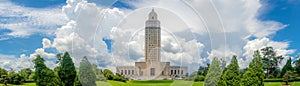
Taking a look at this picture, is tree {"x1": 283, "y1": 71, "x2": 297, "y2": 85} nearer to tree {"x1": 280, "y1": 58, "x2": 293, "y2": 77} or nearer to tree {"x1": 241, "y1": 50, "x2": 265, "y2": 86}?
tree {"x1": 280, "y1": 58, "x2": 293, "y2": 77}

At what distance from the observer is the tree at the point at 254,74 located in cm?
1895

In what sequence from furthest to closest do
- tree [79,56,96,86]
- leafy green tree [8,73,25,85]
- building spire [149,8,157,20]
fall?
Result: leafy green tree [8,73,25,85] → building spire [149,8,157,20] → tree [79,56,96,86]

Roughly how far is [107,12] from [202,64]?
A: 3.49 metres

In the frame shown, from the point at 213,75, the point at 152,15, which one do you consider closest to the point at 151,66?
the point at 213,75

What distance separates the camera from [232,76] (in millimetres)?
19422

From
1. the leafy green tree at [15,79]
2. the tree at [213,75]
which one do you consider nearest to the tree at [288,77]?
the tree at [213,75]

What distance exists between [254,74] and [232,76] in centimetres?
99

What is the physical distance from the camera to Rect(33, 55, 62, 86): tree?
1861 cm

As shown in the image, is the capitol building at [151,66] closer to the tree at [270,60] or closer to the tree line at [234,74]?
the tree line at [234,74]

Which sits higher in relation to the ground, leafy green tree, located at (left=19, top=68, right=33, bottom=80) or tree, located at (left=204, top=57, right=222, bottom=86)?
leafy green tree, located at (left=19, top=68, right=33, bottom=80)

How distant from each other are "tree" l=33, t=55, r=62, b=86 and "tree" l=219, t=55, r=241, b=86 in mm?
7410

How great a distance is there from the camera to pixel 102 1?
442 inches

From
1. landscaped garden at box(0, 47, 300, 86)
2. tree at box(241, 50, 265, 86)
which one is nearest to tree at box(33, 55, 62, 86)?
landscaped garden at box(0, 47, 300, 86)

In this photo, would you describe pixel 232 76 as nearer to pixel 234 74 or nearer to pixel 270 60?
pixel 234 74
